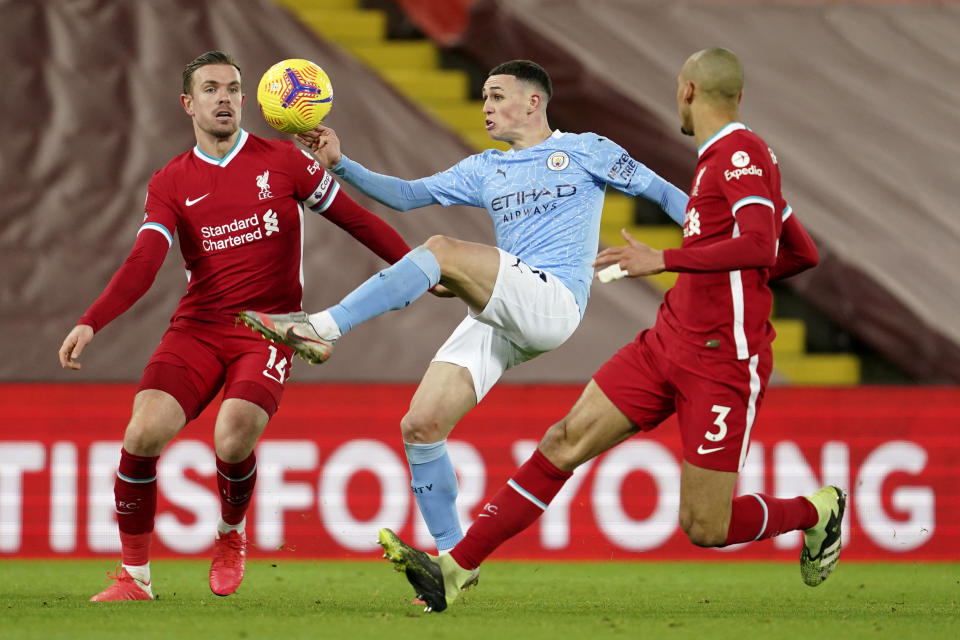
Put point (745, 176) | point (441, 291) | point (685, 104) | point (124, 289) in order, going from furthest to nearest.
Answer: point (124, 289) < point (441, 291) < point (685, 104) < point (745, 176)

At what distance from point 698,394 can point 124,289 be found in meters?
2.21

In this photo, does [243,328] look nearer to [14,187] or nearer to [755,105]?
[14,187]

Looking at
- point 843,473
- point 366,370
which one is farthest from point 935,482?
point 366,370

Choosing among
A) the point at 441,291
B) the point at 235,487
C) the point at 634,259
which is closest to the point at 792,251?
the point at 634,259

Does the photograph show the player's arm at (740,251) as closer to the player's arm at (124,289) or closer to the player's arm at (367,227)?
the player's arm at (367,227)

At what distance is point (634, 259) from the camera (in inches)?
188

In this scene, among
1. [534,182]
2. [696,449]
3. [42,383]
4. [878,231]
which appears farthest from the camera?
[878,231]

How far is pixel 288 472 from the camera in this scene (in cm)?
845

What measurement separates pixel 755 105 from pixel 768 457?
11.9 ft

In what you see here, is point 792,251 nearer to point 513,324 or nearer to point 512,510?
point 513,324

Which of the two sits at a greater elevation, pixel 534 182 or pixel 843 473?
pixel 534 182

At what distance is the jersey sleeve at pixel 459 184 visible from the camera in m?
6.04

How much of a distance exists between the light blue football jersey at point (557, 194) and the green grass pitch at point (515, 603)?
4.30 feet

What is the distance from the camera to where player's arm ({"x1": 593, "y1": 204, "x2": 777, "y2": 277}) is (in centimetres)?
478
